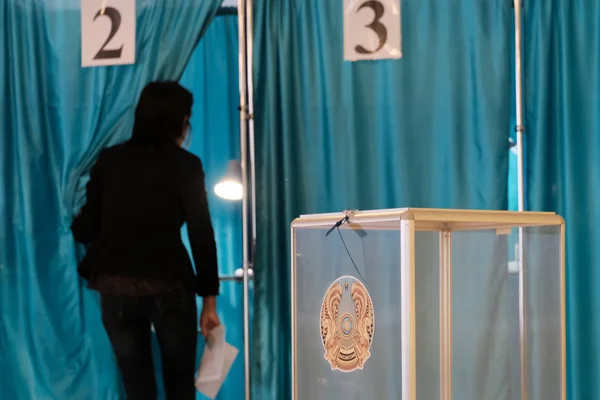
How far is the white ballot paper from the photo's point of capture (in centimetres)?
237

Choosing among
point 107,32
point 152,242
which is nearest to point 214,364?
point 152,242

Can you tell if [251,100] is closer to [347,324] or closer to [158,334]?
[158,334]

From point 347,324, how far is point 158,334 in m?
0.65

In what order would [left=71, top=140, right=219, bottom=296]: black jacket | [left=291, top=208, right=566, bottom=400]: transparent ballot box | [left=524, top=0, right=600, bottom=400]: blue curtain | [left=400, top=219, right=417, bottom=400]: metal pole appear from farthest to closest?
[left=524, top=0, right=600, bottom=400]: blue curtain < [left=71, top=140, right=219, bottom=296]: black jacket < [left=291, top=208, right=566, bottom=400]: transparent ballot box < [left=400, top=219, right=417, bottom=400]: metal pole

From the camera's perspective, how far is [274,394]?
262 cm

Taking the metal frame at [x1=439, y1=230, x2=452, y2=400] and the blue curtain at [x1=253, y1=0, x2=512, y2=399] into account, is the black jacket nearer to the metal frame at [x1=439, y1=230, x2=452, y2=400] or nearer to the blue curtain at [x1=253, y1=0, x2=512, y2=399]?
the blue curtain at [x1=253, y1=0, x2=512, y2=399]

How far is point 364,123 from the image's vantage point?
8.68ft

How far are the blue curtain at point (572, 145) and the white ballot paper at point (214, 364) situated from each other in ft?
3.95

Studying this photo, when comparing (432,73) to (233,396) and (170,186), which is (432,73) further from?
(233,396)

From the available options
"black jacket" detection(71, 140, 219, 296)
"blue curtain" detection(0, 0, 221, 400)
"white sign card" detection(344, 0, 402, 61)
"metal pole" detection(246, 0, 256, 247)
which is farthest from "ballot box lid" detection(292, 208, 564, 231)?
"blue curtain" detection(0, 0, 221, 400)

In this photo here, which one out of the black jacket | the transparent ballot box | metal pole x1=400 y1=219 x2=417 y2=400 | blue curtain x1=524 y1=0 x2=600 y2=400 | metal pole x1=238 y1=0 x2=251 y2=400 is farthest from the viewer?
metal pole x1=238 y1=0 x2=251 y2=400

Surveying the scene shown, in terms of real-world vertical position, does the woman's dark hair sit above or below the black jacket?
above

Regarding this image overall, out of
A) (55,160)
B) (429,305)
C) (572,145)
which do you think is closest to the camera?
(429,305)

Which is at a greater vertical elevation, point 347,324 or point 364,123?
point 364,123
